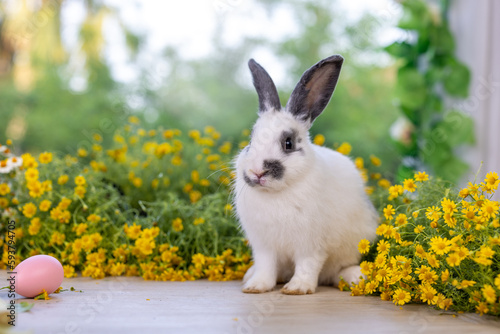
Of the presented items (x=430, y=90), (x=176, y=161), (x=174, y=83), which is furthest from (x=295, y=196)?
(x=174, y=83)

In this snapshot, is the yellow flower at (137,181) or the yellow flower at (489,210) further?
the yellow flower at (137,181)

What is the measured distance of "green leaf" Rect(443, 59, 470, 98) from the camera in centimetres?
296

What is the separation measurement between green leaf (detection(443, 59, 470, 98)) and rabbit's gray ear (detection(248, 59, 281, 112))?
1.63 meters

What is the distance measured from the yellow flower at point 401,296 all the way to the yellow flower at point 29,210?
136cm

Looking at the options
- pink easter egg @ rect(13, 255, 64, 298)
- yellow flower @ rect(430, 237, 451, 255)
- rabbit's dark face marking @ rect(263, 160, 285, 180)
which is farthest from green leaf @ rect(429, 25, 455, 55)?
pink easter egg @ rect(13, 255, 64, 298)

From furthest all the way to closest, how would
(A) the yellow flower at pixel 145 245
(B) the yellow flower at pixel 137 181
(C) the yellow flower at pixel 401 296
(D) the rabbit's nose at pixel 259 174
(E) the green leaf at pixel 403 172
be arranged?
(E) the green leaf at pixel 403 172
(B) the yellow flower at pixel 137 181
(A) the yellow flower at pixel 145 245
(D) the rabbit's nose at pixel 259 174
(C) the yellow flower at pixel 401 296

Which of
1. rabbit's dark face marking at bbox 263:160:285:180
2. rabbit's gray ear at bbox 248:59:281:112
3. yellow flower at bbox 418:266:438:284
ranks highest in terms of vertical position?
rabbit's gray ear at bbox 248:59:281:112

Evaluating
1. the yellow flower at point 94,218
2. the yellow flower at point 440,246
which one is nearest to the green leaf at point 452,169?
the yellow flower at point 440,246

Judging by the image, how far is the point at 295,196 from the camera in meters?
1.71

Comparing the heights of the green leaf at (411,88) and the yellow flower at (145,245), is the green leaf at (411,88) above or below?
above

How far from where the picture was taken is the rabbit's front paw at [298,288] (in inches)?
66.7

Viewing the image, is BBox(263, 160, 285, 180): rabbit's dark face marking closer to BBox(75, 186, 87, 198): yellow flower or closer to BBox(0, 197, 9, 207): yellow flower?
BBox(75, 186, 87, 198): yellow flower

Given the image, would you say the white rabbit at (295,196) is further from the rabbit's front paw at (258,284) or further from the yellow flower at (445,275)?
the yellow flower at (445,275)

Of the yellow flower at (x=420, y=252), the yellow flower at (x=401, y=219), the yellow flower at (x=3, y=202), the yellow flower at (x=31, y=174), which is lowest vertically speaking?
the yellow flower at (x=3, y=202)
